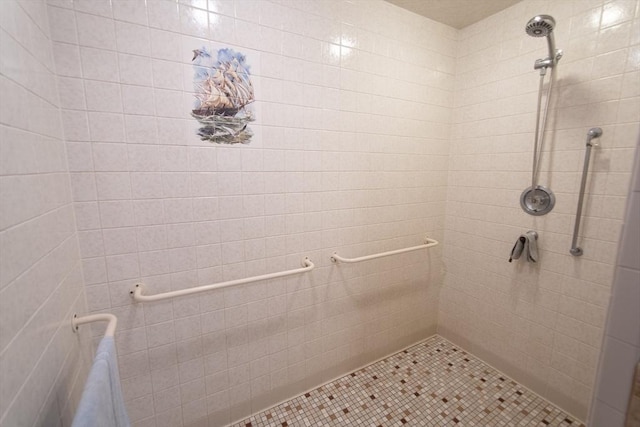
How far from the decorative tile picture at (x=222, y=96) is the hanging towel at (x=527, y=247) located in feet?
5.76

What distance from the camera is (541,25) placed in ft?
4.05

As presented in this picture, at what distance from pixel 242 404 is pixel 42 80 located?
174 cm

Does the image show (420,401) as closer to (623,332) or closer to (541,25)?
(623,332)

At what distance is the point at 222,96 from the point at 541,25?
1.56 metres

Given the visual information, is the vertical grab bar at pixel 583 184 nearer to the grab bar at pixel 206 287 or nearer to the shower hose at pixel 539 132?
the shower hose at pixel 539 132

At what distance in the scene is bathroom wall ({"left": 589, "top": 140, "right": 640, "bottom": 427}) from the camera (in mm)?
488

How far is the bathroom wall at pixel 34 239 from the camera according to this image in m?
0.56

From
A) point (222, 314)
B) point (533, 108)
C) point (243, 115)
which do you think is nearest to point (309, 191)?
point (243, 115)

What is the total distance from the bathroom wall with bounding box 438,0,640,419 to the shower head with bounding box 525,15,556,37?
0.33 m

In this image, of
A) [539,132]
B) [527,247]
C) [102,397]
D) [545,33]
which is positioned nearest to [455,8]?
[545,33]

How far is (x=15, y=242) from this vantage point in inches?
23.5

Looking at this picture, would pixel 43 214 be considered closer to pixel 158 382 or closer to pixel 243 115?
pixel 243 115

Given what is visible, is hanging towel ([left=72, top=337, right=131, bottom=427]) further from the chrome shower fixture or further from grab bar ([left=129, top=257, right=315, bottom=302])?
the chrome shower fixture

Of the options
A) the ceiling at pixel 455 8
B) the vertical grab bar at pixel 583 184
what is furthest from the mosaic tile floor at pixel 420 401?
the ceiling at pixel 455 8
